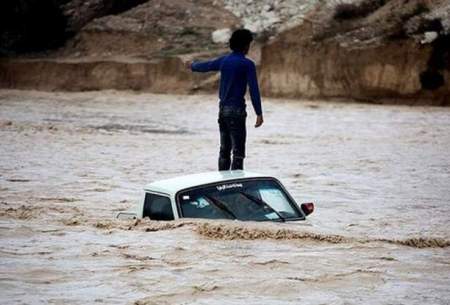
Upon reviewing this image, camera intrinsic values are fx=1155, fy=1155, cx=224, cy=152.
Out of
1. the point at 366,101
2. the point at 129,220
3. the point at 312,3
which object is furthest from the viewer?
the point at 312,3

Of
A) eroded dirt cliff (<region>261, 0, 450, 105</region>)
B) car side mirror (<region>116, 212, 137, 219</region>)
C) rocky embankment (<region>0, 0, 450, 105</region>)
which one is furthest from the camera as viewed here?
rocky embankment (<region>0, 0, 450, 105</region>)

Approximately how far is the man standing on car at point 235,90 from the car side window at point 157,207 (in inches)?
107

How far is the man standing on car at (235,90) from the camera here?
1291 centimetres

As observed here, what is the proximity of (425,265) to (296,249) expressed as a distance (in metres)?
1.10

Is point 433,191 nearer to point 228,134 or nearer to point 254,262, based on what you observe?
point 228,134

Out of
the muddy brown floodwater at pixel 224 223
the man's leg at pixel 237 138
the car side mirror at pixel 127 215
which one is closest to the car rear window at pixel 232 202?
the muddy brown floodwater at pixel 224 223

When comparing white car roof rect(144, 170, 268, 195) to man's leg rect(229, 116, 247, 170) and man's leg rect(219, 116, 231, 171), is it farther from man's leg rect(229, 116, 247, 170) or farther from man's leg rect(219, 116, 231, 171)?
man's leg rect(219, 116, 231, 171)

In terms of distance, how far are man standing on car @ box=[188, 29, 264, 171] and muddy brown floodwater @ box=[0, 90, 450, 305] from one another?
1.21 m

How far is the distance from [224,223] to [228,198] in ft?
0.73

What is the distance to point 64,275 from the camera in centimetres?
909

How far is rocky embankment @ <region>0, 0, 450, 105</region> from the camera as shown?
3023 centimetres

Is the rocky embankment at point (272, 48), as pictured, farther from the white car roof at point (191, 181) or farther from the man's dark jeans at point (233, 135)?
the white car roof at point (191, 181)

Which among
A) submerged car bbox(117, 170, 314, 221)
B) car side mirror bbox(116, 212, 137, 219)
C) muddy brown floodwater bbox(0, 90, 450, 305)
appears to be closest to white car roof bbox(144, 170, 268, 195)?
submerged car bbox(117, 170, 314, 221)

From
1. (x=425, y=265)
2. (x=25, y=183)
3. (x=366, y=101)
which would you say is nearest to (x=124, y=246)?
(x=425, y=265)
